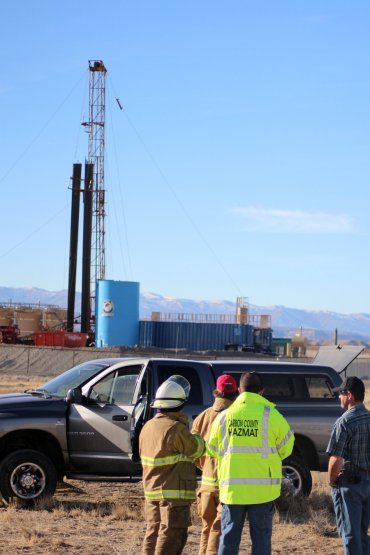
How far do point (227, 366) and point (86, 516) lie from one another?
2687mm

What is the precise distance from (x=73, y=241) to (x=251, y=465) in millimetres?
68990

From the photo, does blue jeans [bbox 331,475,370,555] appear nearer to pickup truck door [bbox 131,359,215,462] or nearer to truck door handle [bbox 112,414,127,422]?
pickup truck door [bbox 131,359,215,462]

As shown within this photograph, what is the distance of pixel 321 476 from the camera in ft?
55.0

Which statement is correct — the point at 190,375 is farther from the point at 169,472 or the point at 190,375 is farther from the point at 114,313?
the point at 114,313

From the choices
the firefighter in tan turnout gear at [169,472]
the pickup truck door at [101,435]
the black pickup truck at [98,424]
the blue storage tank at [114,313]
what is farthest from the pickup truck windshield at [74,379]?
the blue storage tank at [114,313]

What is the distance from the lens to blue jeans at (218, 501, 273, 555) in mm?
6996

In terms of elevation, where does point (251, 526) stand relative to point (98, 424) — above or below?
below

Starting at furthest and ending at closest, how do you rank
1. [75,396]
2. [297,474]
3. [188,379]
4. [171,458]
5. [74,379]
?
[74,379], [297,474], [188,379], [75,396], [171,458]

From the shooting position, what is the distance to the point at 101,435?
12234 mm

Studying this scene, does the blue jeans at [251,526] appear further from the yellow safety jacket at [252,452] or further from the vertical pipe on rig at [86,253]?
the vertical pipe on rig at [86,253]

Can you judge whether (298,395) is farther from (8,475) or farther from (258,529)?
(258,529)

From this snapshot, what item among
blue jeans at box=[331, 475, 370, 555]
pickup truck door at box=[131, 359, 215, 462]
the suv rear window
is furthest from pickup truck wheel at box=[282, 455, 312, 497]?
blue jeans at box=[331, 475, 370, 555]

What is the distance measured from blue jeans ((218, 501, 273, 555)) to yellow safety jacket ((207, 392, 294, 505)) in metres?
0.07

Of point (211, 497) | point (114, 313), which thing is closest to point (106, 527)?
point (211, 497)
